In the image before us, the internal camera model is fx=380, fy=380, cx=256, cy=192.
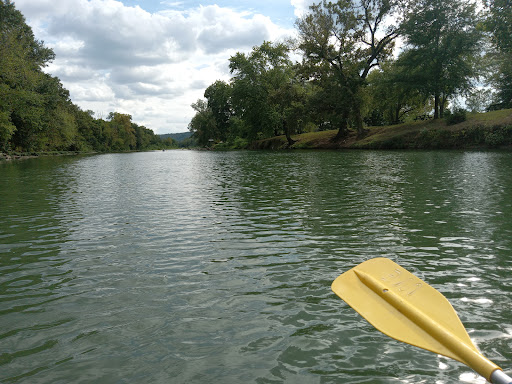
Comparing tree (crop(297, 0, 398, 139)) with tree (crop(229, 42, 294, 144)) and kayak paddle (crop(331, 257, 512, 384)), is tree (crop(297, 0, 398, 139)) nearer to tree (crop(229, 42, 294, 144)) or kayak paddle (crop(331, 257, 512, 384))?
tree (crop(229, 42, 294, 144))

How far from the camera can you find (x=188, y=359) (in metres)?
3.43

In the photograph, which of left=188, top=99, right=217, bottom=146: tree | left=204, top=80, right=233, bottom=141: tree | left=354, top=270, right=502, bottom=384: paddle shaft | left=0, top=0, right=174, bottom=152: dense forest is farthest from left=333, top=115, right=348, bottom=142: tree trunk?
left=188, top=99, right=217, bottom=146: tree

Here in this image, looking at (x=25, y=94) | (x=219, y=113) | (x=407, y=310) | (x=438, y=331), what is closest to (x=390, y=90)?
(x=25, y=94)

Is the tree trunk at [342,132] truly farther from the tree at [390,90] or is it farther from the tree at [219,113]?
the tree at [219,113]

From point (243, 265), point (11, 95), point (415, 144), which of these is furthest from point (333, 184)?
point (11, 95)

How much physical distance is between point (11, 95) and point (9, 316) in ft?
145

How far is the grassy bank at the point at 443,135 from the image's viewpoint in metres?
32.8

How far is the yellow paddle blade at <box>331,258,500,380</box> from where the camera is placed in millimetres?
2938

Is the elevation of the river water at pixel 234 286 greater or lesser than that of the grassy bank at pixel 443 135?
lesser

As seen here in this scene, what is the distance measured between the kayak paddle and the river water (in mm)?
323

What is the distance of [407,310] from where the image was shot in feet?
11.2

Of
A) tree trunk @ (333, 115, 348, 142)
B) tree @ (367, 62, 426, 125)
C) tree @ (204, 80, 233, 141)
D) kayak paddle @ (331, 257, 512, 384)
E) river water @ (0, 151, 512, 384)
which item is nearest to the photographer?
kayak paddle @ (331, 257, 512, 384)

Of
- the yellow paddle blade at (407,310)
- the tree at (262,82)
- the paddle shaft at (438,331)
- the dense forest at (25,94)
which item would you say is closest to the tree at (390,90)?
the tree at (262,82)

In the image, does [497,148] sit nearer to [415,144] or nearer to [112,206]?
[415,144]
